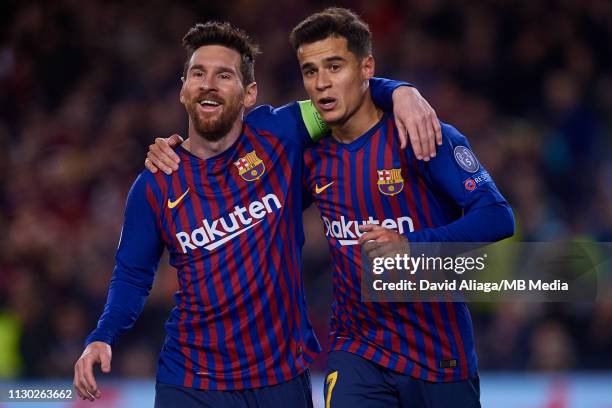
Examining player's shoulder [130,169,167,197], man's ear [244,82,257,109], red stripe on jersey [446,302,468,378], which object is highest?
man's ear [244,82,257,109]

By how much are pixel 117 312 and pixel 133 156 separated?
4.68m

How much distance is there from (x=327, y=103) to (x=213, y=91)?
0.45m

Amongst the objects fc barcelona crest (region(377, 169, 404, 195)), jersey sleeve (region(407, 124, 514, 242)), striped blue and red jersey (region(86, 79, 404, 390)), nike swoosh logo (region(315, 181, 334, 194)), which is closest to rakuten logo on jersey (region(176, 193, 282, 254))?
striped blue and red jersey (region(86, 79, 404, 390))

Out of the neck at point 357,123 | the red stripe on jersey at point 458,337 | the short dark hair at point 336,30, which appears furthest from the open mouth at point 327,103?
the red stripe on jersey at point 458,337

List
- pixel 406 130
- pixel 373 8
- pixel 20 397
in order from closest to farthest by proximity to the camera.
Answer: pixel 406 130 < pixel 20 397 < pixel 373 8

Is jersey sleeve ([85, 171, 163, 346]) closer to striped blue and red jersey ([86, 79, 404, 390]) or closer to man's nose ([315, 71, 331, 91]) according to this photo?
striped blue and red jersey ([86, 79, 404, 390])

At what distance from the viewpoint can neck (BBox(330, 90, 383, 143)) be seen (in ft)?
13.5

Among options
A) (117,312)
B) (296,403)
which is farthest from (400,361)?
(117,312)

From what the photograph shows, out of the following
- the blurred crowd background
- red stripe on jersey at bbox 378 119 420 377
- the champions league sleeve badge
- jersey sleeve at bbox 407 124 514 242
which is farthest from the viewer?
the blurred crowd background

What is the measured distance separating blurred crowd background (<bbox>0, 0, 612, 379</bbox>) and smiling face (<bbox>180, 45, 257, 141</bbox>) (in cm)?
338

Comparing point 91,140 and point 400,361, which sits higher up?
point 91,140

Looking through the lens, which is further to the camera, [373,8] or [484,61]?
[373,8]

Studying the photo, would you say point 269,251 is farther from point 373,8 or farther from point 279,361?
point 373,8

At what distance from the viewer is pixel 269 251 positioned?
404 centimetres
